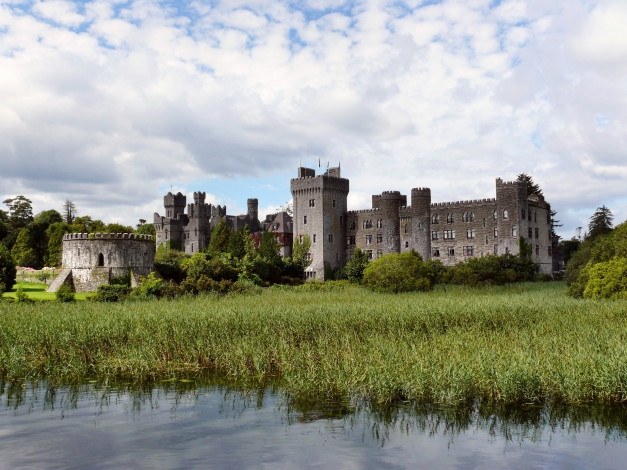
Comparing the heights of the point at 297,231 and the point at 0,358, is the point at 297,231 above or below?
above

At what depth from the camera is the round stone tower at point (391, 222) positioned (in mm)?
61094

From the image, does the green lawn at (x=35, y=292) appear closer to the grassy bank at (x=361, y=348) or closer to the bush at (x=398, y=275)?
the grassy bank at (x=361, y=348)

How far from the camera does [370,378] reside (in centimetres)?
1196

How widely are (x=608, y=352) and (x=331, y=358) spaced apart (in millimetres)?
6398

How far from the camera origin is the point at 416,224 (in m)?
59.8

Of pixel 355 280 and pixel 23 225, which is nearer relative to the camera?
pixel 355 280

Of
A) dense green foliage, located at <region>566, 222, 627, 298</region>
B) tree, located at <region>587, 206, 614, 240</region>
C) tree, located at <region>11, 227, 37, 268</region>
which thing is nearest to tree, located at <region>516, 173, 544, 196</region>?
tree, located at <region>587, 206, 614, 240</region>

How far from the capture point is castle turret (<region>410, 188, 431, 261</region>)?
59438 millimetres

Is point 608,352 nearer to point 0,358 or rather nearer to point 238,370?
point 238,370

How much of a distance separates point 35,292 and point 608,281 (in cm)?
3594

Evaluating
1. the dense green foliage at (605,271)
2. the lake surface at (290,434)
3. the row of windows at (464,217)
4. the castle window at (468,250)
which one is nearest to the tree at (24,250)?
the row of windows at (464,217)

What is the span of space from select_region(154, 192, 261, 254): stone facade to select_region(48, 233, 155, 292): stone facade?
34453 mm

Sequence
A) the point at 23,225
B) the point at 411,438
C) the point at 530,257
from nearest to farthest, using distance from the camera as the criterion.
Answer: the point at 411,438
the point at 530,257
the point at 23,225

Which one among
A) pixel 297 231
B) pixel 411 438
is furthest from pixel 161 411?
pixel 297 231
